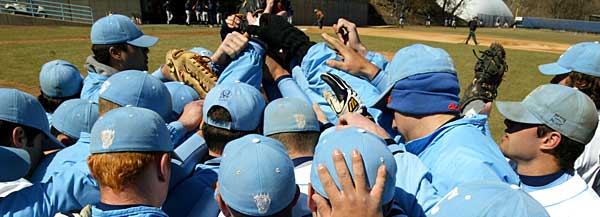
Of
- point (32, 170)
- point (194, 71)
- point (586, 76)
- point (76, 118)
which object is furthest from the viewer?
point (194, 71)

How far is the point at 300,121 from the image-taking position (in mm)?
2688

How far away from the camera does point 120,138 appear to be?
6.93ft

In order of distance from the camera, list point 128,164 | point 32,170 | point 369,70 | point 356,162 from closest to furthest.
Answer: point 356,162 < point 128,164 < point 32,170 < point 369,70

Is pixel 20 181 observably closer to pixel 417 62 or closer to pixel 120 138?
pixel 120 138

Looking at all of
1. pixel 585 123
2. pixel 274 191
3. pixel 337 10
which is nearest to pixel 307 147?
pixel 274 191

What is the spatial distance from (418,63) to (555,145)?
0.99 meters

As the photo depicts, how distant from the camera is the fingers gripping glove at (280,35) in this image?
389 centimetres

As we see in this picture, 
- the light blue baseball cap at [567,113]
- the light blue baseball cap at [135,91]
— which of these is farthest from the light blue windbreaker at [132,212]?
the light blue baseball cap at [567,113]

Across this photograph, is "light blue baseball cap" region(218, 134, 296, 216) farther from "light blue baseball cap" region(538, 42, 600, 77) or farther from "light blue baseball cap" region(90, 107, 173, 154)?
"light blue baseball cap" region(538, 42, 600, 77)

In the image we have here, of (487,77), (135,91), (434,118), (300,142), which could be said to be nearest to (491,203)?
(434,118)

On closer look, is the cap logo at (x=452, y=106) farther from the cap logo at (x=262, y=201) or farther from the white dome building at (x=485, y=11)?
the white dome building at (x=485, y=11)

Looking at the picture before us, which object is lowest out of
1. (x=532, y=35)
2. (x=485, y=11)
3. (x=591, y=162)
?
(x=532, y=35)

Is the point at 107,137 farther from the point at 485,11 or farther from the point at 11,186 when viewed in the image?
the point at 485,11

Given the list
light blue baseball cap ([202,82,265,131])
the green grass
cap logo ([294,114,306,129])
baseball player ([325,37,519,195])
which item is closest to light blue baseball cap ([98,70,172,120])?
light blue baseball cap ([202,82,265,131])
